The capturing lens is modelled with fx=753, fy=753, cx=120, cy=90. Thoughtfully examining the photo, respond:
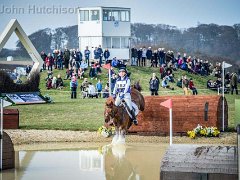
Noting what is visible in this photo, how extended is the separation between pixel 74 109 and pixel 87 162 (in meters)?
8.35

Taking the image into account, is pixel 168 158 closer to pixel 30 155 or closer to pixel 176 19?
pixel 30 155

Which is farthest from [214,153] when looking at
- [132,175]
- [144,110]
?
[144,110]

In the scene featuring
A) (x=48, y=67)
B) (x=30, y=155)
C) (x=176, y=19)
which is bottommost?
(x=30, y=155)

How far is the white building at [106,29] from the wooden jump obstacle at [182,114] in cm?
583

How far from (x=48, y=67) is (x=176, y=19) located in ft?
15.8

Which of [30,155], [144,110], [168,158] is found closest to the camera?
[168,158]

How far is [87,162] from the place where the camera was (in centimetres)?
1515

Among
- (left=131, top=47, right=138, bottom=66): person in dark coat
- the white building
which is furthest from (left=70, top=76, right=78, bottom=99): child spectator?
(left=131, top=47, right=138, bottom=66): person in dark coat

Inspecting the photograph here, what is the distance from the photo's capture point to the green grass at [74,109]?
21.5 metres

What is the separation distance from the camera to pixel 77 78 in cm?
2555

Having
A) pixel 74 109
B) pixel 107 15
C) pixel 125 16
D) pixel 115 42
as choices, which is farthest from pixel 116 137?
pixel 107 15

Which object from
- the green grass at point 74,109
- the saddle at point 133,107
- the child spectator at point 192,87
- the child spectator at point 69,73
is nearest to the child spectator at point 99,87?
the green grass at point 74,109

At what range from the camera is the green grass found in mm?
21484

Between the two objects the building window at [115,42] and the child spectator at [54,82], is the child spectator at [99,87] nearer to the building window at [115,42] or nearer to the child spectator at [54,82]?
the building window at [115,42]
